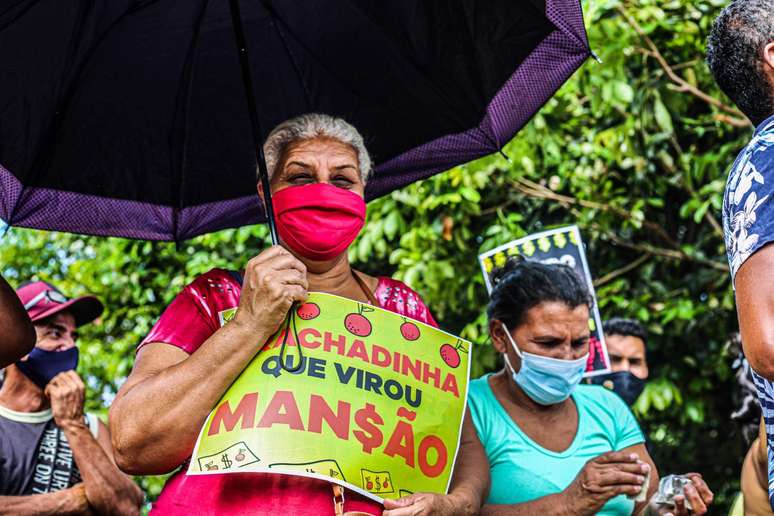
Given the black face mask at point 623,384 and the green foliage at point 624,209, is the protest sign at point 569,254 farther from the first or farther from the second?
the green foliage at point 624,209

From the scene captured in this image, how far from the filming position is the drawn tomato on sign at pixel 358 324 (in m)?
2.70

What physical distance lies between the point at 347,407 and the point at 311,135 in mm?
964

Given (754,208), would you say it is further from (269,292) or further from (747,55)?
(269,292)

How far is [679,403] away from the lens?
7039mm

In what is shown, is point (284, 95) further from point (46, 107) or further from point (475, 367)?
point (475, 367)

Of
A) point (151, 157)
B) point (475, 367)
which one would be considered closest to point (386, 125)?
point (151, 157)

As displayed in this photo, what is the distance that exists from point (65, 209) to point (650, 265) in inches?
205

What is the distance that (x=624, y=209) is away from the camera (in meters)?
7.58

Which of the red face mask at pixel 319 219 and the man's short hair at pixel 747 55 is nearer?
the man's short hair at pixel 747 55

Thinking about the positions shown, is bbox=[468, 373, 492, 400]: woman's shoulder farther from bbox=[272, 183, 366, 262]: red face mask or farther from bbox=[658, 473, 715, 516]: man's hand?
bbox=[272, 183, 366, 262]: red face mask

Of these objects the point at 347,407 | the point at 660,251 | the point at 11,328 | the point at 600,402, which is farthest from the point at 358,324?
the point at 660,251

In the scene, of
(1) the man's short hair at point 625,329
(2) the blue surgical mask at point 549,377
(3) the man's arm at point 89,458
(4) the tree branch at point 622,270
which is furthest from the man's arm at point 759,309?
(4) the tree branch at point 622,270

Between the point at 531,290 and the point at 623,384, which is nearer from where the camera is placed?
the point at 531,290

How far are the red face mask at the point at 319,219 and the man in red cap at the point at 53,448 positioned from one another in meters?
1.85
